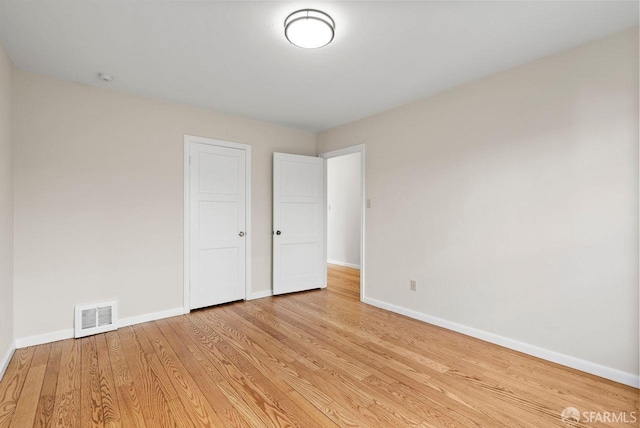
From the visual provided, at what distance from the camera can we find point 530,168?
101 inches

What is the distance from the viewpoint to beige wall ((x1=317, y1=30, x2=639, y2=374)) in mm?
2146

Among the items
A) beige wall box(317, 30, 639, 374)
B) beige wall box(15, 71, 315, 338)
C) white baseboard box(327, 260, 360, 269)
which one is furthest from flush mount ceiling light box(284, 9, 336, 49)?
white baseboard box(327, 260, 360, 269)

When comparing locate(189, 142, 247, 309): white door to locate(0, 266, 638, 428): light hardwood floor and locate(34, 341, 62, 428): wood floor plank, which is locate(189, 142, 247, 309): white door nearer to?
locate(0, 266, 638, 428): light hardwood floor

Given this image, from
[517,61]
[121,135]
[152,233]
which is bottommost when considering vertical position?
[152,233]

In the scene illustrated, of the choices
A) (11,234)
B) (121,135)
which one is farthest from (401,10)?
(11,234)

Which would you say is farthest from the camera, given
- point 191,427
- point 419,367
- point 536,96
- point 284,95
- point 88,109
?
point 284,95

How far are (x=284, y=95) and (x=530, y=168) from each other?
8.12ft

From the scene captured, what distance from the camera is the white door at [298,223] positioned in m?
4.35

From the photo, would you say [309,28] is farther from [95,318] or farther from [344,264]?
[344,264]

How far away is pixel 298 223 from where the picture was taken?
14.9 ft

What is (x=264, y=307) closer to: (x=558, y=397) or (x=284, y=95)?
(x=284, y=95)

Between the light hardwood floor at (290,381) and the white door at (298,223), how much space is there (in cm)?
136

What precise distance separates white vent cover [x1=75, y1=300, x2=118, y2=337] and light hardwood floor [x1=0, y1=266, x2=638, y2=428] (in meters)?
0.11

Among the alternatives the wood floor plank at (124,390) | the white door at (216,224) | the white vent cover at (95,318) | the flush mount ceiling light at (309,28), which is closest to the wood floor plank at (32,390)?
the white vent cover at (95,318)
